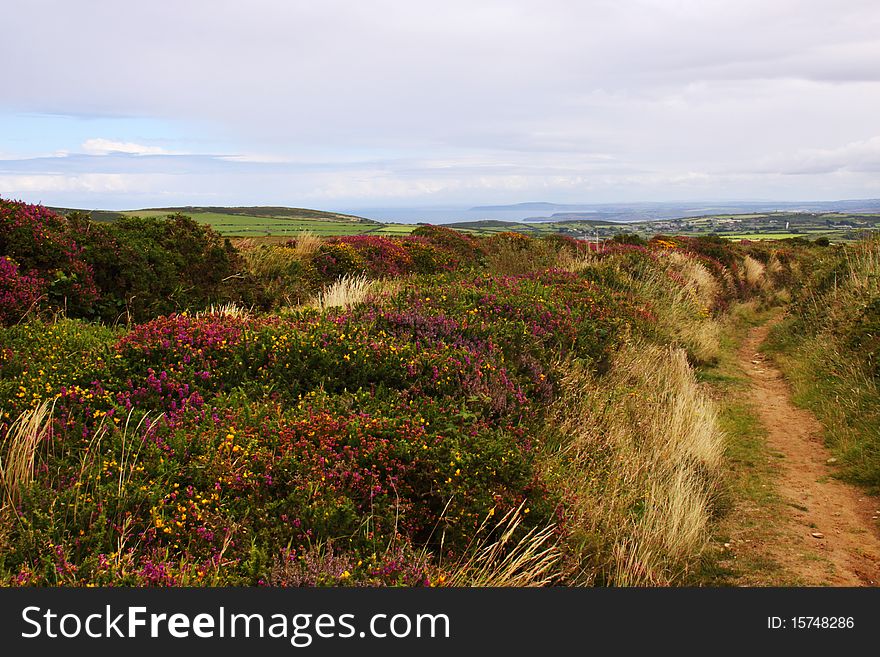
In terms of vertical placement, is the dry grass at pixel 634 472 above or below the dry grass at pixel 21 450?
below

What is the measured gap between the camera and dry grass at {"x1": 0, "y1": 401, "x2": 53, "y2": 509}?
3.93 m

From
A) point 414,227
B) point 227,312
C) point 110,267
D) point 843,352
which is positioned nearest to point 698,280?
point 843,352

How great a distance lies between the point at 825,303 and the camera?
13.2 meters

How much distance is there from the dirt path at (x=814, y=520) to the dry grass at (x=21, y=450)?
5353mm

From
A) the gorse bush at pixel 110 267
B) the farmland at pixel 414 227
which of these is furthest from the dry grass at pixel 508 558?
the farmland at pixel 414 227

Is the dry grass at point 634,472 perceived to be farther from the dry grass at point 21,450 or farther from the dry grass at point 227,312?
the dry grass at point 227,312

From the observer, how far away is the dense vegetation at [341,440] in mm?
3678

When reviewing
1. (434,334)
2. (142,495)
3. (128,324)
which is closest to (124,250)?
(128,324)

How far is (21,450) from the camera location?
4.13 meters

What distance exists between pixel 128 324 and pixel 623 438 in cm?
678

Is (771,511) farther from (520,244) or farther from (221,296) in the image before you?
(520,244)

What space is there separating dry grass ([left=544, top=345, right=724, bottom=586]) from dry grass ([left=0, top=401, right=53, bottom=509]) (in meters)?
3.55

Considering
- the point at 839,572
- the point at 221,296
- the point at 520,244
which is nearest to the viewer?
the point at 839,572

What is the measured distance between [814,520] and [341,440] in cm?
450
